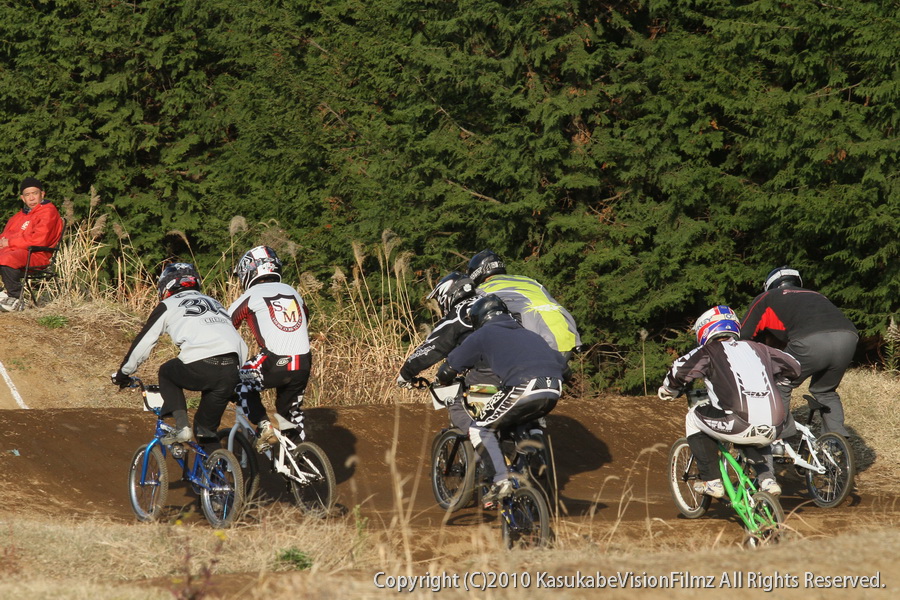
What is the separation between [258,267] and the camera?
9102 millimetres

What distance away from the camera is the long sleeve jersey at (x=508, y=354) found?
25.8ft

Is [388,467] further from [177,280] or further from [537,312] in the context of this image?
[177,280]

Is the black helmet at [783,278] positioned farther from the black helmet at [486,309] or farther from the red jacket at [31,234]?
the red jacket at [31,234]

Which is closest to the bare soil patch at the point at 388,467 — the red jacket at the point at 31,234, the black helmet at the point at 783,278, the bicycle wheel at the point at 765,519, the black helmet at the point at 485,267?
the bicycle wheel at the point at 765,519

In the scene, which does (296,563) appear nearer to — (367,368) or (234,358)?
(234,358)

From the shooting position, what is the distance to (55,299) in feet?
50.1

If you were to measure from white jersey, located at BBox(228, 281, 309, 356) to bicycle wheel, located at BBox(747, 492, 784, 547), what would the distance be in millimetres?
3674

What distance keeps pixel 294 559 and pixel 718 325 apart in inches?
139

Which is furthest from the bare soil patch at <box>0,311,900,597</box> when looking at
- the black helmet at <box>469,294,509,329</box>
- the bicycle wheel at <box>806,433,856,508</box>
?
the black helmet at <box>469,294,509,329</box>

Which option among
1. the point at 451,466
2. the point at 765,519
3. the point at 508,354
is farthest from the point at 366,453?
the point at 765,519

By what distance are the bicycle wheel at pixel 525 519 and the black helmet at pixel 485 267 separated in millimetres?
2801

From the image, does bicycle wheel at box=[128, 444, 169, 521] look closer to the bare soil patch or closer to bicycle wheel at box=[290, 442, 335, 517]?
the bare soil patch

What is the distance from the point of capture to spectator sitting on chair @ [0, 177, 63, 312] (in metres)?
14.4

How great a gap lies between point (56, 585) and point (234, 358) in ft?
9.42
